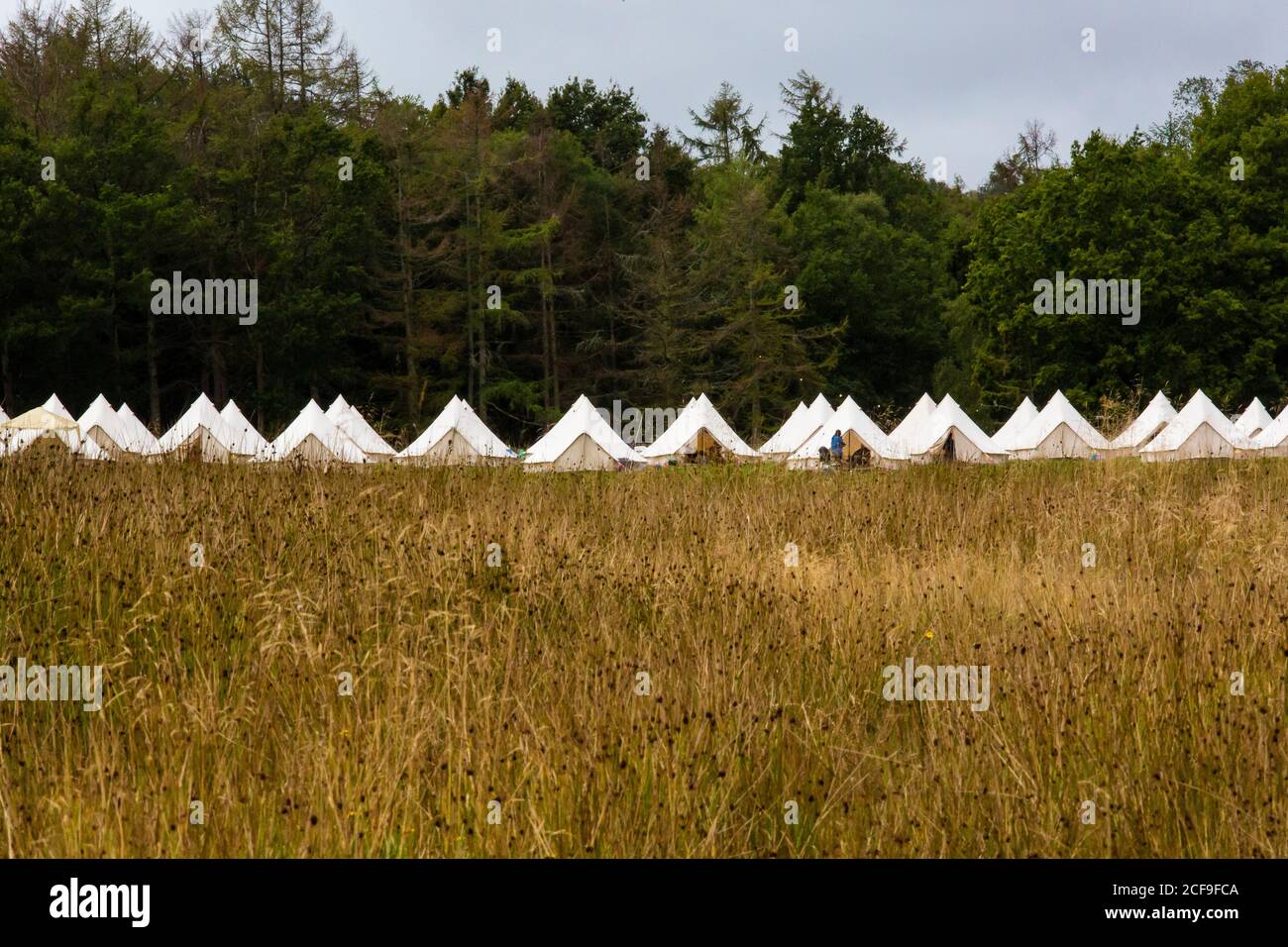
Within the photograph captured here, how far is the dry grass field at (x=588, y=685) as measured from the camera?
3502mm

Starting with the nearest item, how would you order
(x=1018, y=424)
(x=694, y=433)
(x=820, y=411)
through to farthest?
(x=694, y=433) → (x=820, y=411) → (x=1018, y=424)

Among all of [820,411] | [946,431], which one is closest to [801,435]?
[820,411]

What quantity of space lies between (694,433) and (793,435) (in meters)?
3.54

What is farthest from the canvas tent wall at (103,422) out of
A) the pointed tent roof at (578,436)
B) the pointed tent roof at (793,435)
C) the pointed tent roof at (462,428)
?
the pointed tent roof at (793,435)

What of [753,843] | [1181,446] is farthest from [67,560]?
[1181,446]

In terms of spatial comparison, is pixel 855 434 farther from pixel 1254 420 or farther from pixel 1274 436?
pixel 1254 420

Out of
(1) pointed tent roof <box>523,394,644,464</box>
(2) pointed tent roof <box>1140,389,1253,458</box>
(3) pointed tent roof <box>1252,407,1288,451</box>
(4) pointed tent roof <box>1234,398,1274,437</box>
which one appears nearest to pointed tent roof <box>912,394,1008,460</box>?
(2) pointed tent roof <box>1140,389,1253,458</box>

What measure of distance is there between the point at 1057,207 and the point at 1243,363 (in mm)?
7417

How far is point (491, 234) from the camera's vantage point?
44.4m

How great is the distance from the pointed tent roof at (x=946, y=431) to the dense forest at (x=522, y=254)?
31.2ft

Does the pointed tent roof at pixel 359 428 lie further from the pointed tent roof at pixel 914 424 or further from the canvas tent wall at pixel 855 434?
the pointed tent roof at pixel 914 424

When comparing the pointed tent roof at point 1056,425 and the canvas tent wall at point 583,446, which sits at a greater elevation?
the pointed tent roof at point 1056,425

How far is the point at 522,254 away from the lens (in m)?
46.1

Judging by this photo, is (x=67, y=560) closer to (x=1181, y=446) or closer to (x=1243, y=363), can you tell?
(x=1181, y=446)
